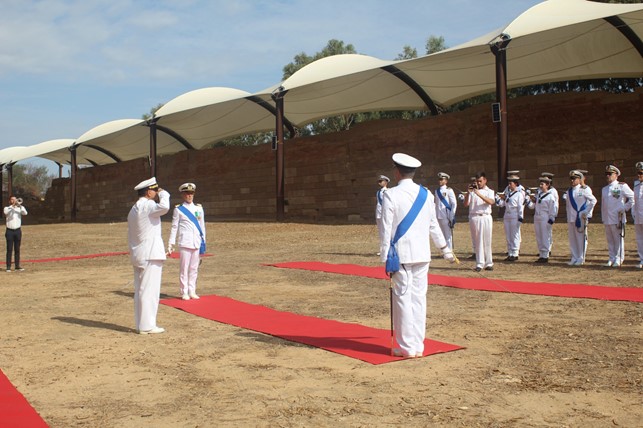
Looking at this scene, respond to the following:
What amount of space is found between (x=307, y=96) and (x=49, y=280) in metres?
15.7

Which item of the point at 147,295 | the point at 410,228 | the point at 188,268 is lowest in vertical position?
the point at 147,295

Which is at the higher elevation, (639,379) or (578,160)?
(578,160)

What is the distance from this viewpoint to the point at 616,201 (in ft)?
37.7

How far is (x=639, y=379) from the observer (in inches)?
185

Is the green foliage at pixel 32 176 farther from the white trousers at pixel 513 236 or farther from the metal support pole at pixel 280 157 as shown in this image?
the white trousers at pixel 513 236

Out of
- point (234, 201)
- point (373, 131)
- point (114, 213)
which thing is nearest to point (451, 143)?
point (373, 131)

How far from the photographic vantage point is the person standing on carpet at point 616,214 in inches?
447

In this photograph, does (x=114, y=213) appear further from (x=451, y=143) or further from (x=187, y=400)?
(x=187, y=400)

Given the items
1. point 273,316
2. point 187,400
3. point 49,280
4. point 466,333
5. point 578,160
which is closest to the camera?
point 187,400

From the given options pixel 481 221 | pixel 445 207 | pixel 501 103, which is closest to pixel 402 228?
pixel 481 221

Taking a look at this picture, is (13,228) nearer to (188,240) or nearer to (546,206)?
(188,240)

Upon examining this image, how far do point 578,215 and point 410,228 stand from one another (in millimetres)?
7366

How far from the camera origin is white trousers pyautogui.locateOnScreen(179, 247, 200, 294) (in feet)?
29.4

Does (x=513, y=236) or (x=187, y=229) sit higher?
(x=187, y=229)
